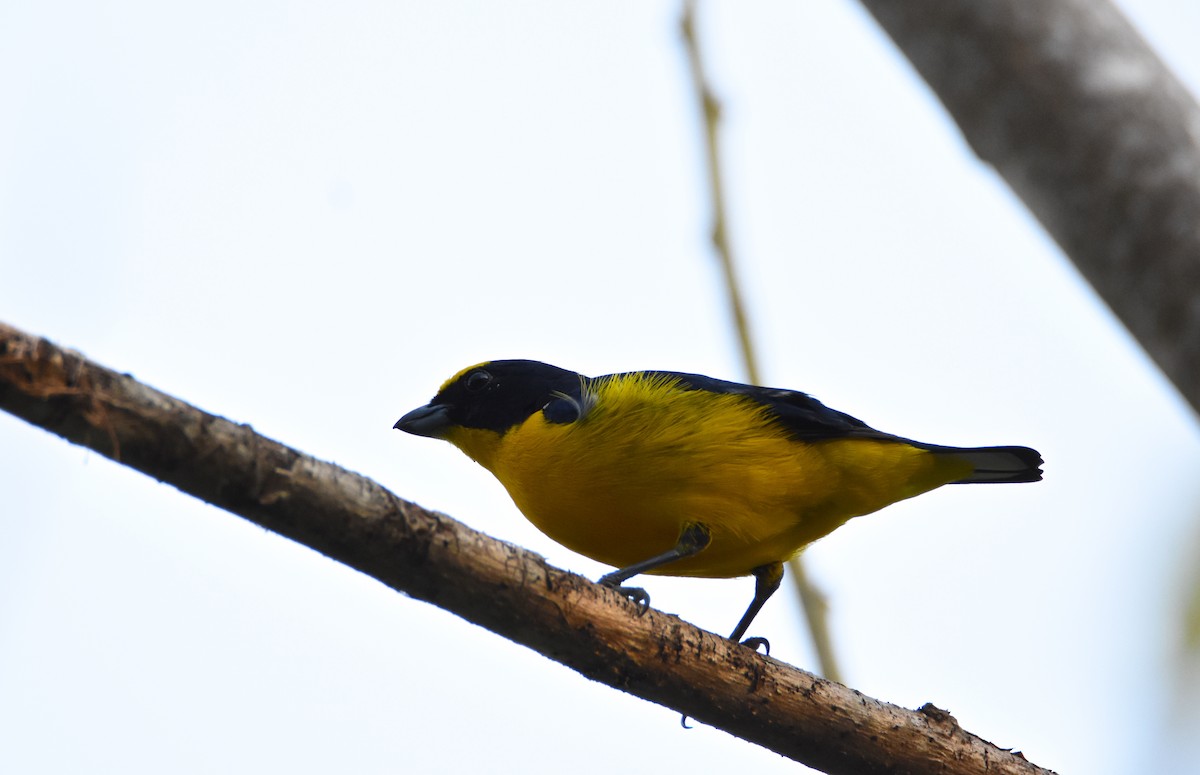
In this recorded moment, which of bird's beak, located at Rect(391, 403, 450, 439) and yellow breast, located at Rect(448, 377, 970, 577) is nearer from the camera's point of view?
yellow breast, located at Rect(448, 377, 970, 577)

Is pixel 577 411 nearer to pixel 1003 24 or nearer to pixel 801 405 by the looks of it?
pixel 801 405

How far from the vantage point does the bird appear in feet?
15.5

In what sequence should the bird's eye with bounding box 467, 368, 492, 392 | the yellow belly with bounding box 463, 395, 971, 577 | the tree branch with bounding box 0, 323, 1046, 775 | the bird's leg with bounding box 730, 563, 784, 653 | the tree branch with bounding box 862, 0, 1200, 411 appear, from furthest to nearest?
the bird's eye with bounding box 467, 368, 492, 392 < the bird's leg with bounding box 730, 563, 784, 653 < the yellow belly with bounding box 463, 395, 971, 577 < the tree branch with bounding box 862, 0, 1200, 411 < the tree branch with bounding box 0, 323, 1046, 775

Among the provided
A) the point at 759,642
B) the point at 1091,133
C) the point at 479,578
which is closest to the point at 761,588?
the point at 759,642

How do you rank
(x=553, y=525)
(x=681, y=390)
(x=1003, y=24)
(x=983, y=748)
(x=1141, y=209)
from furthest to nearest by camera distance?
1. (x=681, y=390)
2. (x=553, y=525)
3. (x=1003, y=24)
4. (x=1141, y=209)
5. (x=983, y=748)

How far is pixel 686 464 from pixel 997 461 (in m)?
1.59

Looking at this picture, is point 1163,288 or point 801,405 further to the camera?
point 801,405

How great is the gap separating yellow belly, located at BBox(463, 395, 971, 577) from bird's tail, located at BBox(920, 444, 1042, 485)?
6.6 inches

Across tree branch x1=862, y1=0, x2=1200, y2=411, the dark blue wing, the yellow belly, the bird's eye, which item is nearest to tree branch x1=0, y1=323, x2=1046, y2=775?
the yellow belly

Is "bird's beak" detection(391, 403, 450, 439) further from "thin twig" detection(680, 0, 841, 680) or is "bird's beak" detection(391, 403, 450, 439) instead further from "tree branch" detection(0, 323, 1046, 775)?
"tree branch" detection(0, 323, 1046, 775)

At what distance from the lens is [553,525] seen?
4.86 m

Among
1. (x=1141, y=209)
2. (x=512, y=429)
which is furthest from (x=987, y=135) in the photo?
(x=512, y=429)

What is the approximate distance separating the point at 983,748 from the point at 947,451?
1.81 metres

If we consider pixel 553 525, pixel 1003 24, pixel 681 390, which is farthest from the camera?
pixel 681 390
